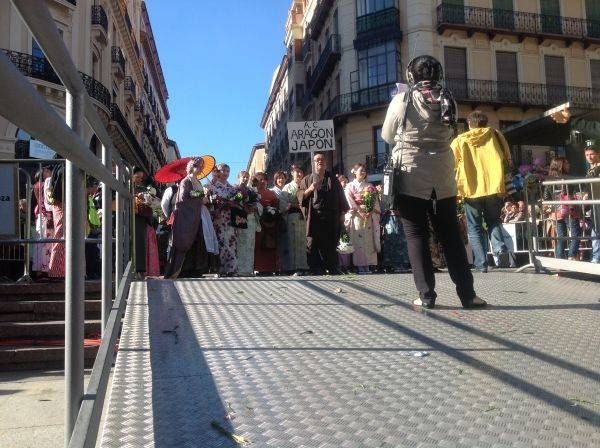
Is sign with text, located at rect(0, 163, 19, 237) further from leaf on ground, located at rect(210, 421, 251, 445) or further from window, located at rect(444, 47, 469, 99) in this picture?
window, located at rect(444, 47, 469, 99)

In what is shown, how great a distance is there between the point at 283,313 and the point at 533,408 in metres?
1.81

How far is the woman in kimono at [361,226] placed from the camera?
8391mm

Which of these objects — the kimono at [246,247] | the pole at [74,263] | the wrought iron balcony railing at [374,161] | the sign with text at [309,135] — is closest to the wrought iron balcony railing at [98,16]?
the wrought iron balcony railing at [374,161]

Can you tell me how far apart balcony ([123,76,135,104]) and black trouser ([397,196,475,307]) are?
3717 cm

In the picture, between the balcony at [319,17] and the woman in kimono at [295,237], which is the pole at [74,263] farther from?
the balcony at [319,17]

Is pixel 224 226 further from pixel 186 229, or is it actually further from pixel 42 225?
pixel 42 225

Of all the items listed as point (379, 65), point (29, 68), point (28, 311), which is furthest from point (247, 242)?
point (379, 65)

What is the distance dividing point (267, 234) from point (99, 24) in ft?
80.9

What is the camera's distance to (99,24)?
28.8 meters

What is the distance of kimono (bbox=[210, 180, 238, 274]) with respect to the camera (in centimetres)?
783

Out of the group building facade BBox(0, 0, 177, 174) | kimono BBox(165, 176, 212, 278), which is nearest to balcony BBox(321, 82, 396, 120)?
building facade BBox(0, 0, 177, 174)

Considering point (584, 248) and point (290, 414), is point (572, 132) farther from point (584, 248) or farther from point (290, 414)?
point (290, 414)

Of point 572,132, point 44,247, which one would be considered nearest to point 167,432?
point 44,247

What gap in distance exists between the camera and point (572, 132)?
927 centimetres
